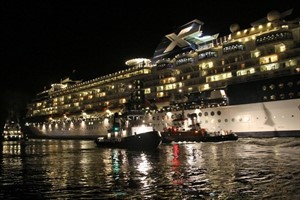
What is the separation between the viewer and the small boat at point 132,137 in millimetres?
44500

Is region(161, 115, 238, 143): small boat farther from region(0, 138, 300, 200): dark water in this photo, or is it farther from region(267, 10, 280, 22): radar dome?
region(0, 138, 300, 200): dark water

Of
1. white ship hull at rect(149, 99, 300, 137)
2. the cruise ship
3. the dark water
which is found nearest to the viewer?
the dark water

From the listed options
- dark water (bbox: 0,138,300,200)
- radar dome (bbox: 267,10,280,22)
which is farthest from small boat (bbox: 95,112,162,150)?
radar dome (bbox: 267,10,280,22)

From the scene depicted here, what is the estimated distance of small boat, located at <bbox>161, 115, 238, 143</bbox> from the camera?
167 ft

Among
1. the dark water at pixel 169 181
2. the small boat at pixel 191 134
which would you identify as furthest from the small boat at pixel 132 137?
the dark water at pixel 169 181

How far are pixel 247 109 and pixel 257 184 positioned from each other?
35.2 meters

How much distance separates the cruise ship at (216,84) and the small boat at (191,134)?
6.61 ft

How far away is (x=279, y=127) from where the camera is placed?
48562 millimetres

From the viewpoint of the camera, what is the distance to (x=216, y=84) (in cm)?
6191

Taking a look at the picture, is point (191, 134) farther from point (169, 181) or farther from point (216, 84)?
point (169, 181)

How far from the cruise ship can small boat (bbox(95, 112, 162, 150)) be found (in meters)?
12.0

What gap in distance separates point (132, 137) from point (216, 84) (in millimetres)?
21711

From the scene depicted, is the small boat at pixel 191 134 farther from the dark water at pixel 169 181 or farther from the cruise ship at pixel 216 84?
the dark water at pixel 169 181

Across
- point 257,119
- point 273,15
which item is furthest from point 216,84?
point 273,15
